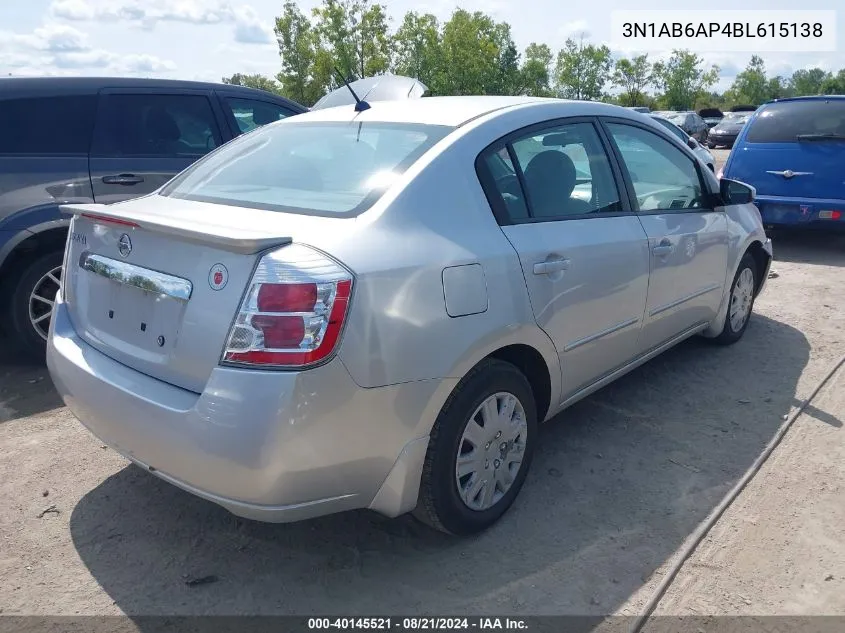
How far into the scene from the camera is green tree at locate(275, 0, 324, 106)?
42781mm

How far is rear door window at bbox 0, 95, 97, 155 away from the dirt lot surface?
1724 millimetres

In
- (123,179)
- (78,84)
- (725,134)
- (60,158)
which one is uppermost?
(78,84)

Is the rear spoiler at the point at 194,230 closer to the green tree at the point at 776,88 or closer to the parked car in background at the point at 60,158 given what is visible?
the parked car in background at the point at 60,158

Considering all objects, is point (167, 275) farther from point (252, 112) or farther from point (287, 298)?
point (252, 112)

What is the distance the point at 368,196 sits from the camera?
264 cm

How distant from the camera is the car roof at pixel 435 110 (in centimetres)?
309

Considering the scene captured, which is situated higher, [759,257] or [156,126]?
[156,126]

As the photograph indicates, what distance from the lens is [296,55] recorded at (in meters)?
43.6

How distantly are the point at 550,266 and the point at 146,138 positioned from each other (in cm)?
350

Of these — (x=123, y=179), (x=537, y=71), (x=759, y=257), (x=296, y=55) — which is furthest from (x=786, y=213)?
(x=537, y=71)

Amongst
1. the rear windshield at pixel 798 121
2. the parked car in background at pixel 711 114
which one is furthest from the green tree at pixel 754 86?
the rear windshield at pixel 798 121

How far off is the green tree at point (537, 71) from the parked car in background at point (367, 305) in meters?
54.3

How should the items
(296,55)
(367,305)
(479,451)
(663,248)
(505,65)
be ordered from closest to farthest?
(367,305) < (479,451) < (663,248) < (296,55) < (505,65)

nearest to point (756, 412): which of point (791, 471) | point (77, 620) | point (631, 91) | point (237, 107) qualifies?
point (791, 471)
